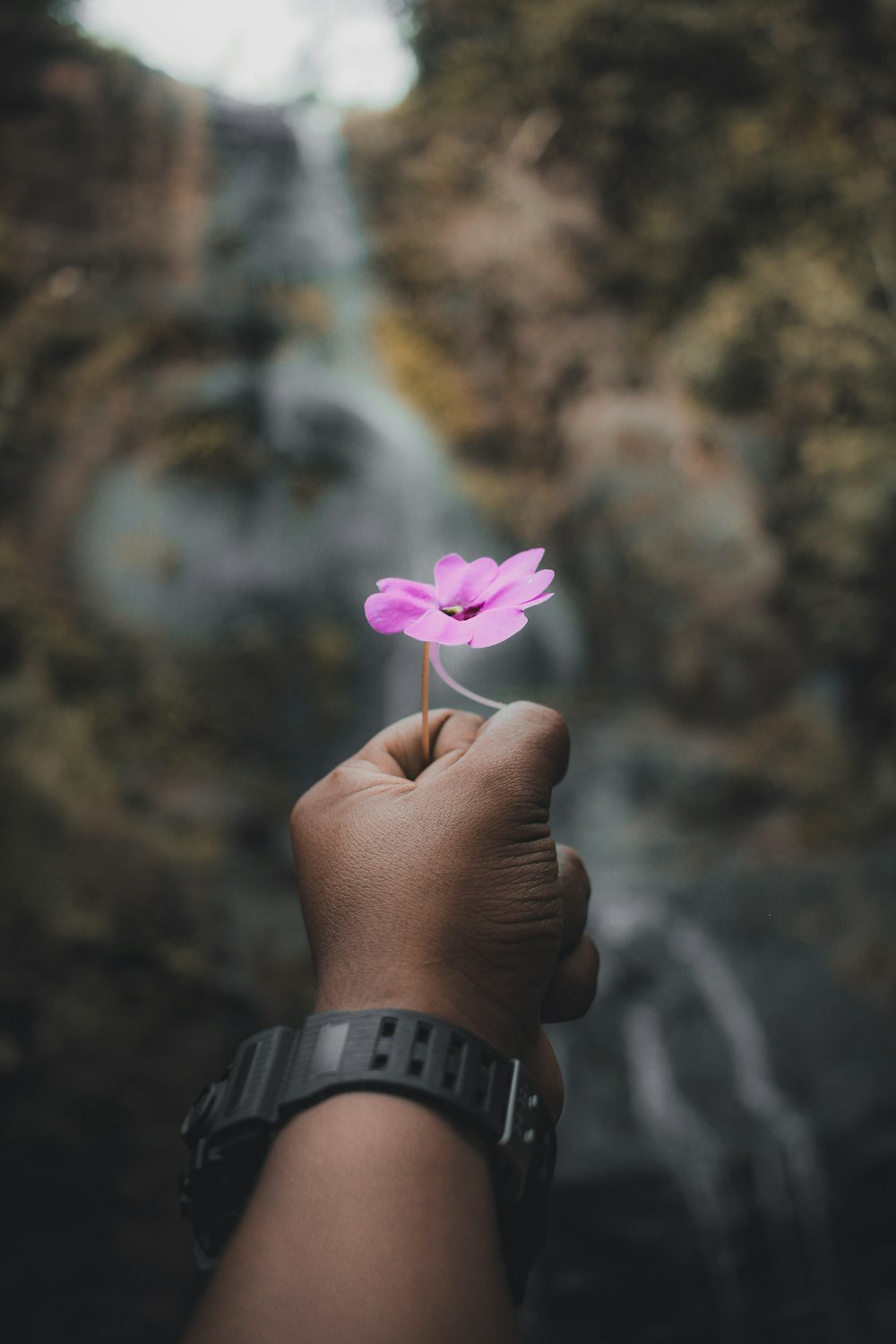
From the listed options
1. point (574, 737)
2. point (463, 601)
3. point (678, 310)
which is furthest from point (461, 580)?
point (678, 310)

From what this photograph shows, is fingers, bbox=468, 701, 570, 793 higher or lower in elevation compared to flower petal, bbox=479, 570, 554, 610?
lower

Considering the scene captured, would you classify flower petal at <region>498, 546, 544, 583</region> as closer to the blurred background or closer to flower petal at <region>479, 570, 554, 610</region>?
flower petal at <region>479, 570, 554, 610</region>

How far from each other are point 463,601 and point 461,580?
27 millimetres

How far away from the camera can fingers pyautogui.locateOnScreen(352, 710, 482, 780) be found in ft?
3.34

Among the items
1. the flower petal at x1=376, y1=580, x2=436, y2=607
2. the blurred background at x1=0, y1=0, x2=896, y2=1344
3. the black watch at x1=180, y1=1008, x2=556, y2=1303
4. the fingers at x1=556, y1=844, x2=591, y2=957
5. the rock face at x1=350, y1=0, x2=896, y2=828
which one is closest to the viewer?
the black watch at x1=180, y1=1008, x2=556, y2=1303

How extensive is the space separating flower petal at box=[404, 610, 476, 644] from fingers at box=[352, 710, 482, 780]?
20 cm

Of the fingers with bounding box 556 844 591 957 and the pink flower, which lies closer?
the pink flower

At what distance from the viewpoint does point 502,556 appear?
7.32 meters

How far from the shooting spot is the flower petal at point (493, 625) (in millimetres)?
798

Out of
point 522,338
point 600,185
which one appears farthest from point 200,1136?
point 600,185

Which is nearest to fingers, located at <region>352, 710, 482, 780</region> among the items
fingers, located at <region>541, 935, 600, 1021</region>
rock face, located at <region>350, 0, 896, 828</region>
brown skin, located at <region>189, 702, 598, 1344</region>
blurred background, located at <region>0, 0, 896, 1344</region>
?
brown skin, located at <region>189, 702, 598, 1344</region>

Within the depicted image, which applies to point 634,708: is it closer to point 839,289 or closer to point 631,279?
point 839,289

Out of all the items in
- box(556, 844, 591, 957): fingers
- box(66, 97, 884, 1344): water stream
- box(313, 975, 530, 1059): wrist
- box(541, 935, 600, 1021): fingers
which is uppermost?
box(66, 97, 884, 1344): water stream

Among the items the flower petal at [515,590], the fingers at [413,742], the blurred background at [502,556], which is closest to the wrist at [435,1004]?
the fingers at [413,742]
